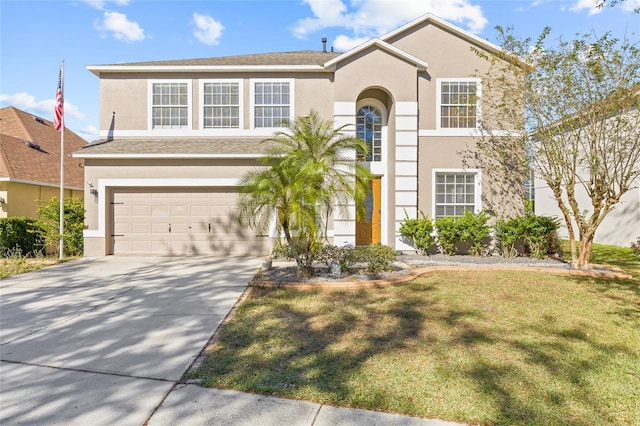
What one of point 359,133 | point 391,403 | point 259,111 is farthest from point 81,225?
point 391,403

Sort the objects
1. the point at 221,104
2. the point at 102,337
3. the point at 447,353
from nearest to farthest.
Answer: the point at 447,353 → the point at 102,337 → the point at 221,104

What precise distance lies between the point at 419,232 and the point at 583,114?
17.4 ft

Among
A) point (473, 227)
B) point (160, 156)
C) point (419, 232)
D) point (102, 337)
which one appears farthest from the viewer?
point (160, 156)

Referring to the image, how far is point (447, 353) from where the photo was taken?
415 centimetres

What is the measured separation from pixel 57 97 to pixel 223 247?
23.8 ft

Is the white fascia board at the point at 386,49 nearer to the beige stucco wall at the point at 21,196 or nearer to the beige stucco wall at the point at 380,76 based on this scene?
the beige stucco wall at the point at 380,76

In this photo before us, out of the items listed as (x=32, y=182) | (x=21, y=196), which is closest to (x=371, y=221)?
(x=32, y=182)

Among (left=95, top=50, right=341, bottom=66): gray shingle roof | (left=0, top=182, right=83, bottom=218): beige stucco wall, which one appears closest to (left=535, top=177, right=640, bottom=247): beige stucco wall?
(left=95, top=50, right=341, bottom=66): gray shingle roof

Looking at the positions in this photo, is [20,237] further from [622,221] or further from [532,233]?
[622,221]

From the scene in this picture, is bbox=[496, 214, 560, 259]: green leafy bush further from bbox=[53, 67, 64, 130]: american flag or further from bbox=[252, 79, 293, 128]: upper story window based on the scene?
bbox=[53, 67, 64, 130]: american flag

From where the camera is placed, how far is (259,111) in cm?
1203

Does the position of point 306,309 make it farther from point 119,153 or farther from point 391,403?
point 119,153

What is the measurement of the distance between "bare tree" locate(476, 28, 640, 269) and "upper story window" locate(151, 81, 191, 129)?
10650mm

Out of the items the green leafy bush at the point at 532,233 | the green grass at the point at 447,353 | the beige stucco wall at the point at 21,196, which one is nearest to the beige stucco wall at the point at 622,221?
the green leafy bush at the point at 532,233
